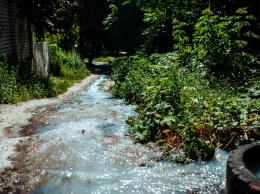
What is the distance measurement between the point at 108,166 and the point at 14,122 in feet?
11.8

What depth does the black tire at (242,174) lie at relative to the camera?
2.80 m

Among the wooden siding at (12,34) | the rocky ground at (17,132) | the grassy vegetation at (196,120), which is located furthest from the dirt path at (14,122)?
the wooden siding at (12,34)

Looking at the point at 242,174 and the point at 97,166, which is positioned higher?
the point at 242,174

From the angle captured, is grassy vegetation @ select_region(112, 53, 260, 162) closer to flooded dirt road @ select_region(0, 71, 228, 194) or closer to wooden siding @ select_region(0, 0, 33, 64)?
flooded dirt road @ select_region(0, 71, 228, 194)

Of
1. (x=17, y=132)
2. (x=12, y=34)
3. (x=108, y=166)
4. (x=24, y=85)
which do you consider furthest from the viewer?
(x=12, y=34)

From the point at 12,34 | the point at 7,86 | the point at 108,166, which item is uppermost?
the point at 12,34

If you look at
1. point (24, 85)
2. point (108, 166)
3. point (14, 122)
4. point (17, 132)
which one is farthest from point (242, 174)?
point (24, 85)

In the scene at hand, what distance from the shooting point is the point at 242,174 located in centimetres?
297

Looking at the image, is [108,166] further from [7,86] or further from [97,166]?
[7,86]

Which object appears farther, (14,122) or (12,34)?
(12,34)

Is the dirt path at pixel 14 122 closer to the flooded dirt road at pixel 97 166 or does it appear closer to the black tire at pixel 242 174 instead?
the flooded dirt road at pixel 97 166

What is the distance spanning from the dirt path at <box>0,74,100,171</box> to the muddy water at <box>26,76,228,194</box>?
0.41m

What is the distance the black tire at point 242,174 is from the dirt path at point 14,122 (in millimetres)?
3139

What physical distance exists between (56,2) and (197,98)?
8.80 m
